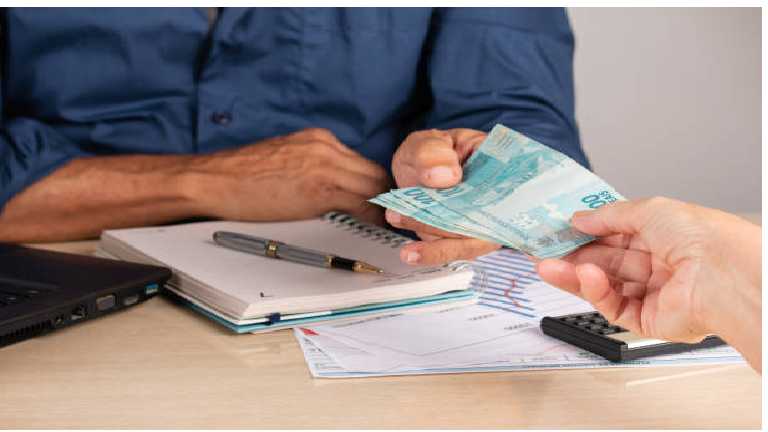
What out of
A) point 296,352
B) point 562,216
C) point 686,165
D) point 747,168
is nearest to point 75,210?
point 296,352

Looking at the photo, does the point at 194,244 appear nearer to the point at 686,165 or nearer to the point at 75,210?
the point at 75,210

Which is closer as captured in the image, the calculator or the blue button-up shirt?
the calculator

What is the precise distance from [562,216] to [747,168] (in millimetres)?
1796

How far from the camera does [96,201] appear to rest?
1223 mm

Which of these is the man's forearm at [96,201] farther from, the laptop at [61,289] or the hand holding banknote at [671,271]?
the hand holding banknote at [671,271]

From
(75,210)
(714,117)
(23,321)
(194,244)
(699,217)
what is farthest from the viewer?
(714,117)

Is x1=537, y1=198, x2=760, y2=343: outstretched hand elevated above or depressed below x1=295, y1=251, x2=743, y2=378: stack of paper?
above

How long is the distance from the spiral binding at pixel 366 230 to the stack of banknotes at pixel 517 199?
0.14 metres

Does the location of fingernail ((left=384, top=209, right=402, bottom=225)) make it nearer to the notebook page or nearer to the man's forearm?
the notebook page

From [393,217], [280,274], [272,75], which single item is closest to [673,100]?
[272,75]

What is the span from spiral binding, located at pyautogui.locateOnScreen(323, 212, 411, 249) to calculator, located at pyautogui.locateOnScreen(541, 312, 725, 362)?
0.90 feet

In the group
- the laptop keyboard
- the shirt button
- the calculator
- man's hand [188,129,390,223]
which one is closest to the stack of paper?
the calculator

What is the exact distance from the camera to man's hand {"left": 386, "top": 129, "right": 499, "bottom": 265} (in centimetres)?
90

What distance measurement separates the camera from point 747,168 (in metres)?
2.41
